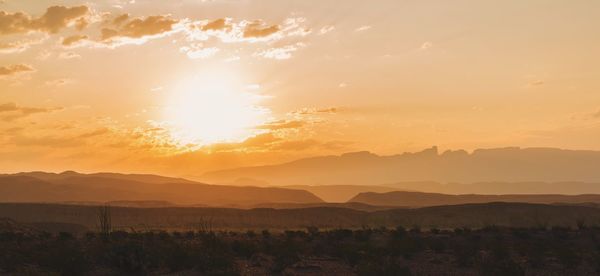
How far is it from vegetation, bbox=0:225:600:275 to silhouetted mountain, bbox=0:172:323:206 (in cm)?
12002

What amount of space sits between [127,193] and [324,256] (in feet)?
534

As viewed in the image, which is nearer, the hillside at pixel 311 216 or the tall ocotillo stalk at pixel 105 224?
the tall ocotillo stalk at pixel 105 224

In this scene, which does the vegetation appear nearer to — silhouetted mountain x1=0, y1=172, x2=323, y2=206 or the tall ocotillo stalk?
the tall ocotillo stalk

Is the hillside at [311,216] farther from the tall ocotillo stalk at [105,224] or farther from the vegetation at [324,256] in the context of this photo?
the vegetation at [324,256]

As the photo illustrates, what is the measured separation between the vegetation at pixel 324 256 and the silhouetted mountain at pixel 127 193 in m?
120

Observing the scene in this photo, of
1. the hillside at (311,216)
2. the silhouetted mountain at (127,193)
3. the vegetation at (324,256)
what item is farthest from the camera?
the silhouetted mountain at (127,193)

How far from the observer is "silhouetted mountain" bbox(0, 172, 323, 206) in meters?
158

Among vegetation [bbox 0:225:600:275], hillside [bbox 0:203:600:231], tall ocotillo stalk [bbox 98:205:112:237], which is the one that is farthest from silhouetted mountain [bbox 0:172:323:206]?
vegetation [bbox 0:225:600:275]

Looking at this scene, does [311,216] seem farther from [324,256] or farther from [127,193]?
[127,193]

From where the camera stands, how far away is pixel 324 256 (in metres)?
26.1

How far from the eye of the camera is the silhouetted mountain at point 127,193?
517 ft

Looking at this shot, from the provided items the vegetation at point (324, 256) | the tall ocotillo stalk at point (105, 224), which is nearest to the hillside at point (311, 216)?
the tall ocotillo stalk at point (105, 224)

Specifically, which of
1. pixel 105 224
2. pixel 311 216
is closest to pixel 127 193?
pixel 311 216

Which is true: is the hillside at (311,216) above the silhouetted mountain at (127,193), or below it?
below
